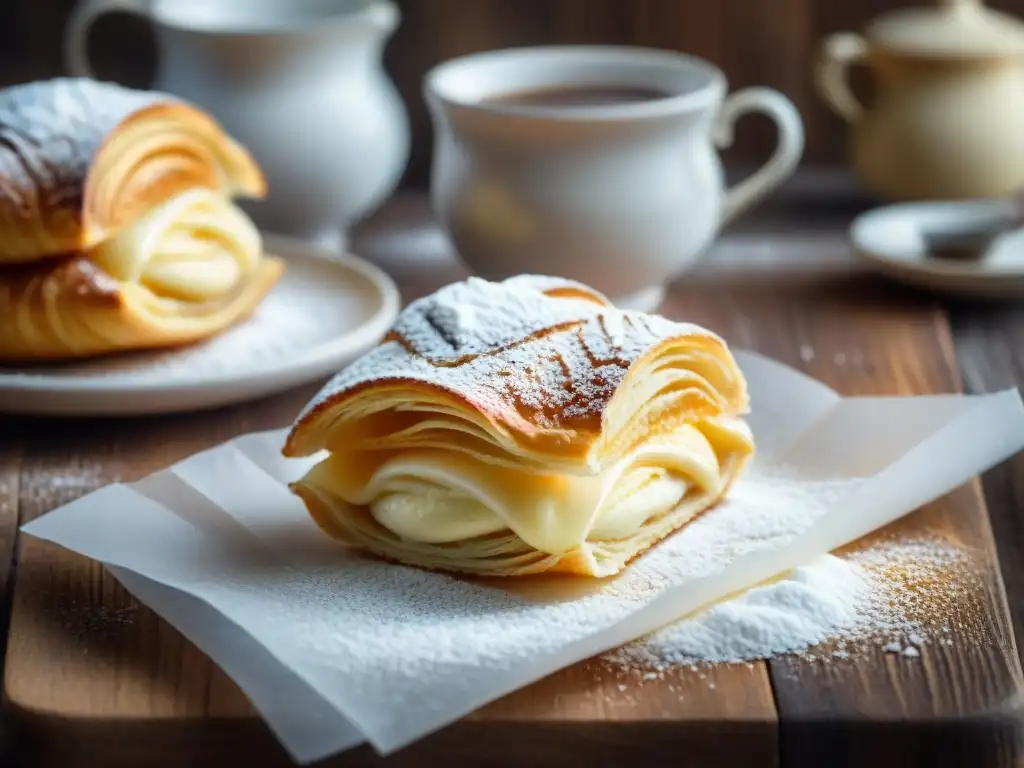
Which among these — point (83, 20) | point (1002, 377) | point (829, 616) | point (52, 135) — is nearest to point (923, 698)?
point (829, 616)

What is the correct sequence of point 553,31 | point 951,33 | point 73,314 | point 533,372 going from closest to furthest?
point 533,372 < point 73,314 < point 951,33 < point 553,31

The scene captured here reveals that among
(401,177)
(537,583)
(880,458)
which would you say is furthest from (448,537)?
(401,177)

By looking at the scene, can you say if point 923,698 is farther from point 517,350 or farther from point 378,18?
point 378,18

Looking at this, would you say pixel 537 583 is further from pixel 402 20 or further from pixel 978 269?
pixel 402 20

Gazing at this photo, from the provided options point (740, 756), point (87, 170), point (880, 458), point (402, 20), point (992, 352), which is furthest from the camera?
point (402, 20)

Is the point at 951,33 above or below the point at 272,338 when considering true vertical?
above

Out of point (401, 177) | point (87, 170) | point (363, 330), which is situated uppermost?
point (87, 170)

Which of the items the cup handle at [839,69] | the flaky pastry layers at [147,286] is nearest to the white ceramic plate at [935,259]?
the cup handle at [839,69]

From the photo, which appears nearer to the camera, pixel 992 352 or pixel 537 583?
pixel 537 583
